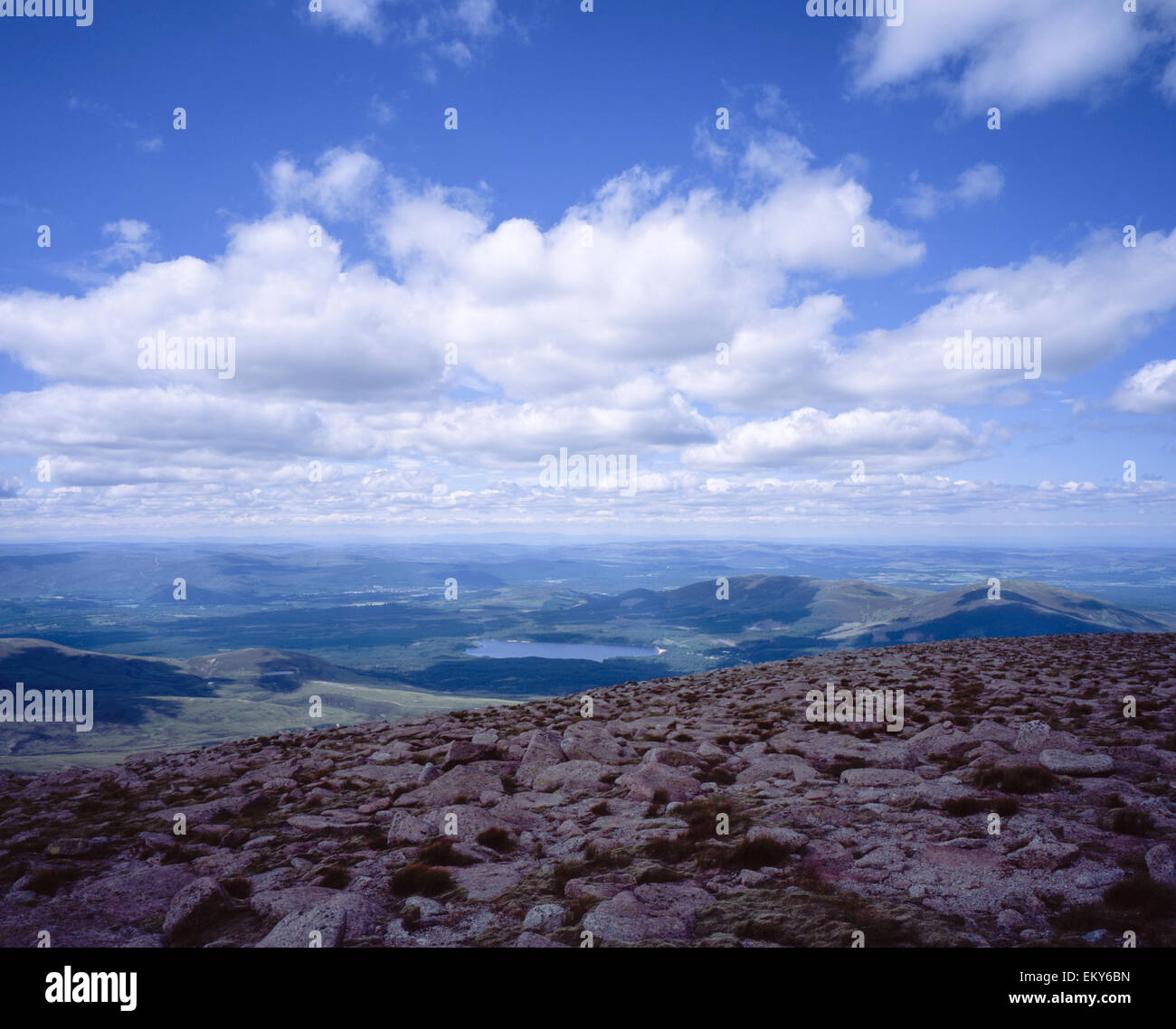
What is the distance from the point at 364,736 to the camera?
57.1ft

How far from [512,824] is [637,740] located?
547 centimetres

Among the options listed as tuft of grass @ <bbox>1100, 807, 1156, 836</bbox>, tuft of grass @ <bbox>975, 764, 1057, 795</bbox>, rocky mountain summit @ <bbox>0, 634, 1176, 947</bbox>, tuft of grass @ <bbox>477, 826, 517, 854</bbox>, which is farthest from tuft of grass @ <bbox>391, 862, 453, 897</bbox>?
tuft of grass @ <bbox>1100, 807, 1156, 836</bbox>

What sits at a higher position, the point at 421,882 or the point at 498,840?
the point at 421,882

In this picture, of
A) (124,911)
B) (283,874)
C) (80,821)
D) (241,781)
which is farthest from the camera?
(241,781)

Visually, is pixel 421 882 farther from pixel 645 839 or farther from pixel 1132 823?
pixel 1132 823

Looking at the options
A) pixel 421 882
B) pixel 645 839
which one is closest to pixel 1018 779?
pixel 645 839

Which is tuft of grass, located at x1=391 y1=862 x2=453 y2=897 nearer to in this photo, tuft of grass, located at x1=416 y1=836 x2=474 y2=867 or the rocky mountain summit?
the rocky mountain summit

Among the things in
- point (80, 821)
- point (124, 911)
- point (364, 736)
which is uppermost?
point (124, 911)

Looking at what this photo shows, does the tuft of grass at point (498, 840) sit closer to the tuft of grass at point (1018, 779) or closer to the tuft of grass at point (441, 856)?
the tuft of grass at point (441, 856)

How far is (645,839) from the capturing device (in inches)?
305

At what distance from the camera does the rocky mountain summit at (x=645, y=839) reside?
575 cm

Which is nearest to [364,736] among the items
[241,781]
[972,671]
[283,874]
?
[241,781]

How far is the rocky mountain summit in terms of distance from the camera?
5.75 metres
